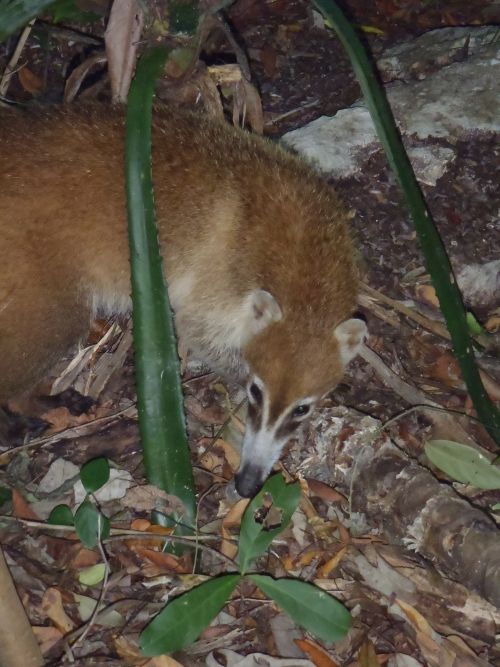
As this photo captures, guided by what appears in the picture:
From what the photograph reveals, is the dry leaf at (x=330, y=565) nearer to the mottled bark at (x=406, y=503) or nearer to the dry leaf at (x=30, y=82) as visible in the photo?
the mottled bark at (x=406, y=503)

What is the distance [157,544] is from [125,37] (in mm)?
2782

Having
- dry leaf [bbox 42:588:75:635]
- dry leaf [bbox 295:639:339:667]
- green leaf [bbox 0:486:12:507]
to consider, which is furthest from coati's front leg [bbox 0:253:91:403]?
dry leaf [bbox 295:639:339:667]

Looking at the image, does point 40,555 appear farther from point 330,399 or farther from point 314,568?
point 330,399

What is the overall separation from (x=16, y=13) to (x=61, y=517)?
246 centimetres

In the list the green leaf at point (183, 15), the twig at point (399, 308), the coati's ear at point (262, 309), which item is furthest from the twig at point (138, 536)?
the green leaf at point (183, 15)

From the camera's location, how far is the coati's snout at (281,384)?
4.15 m

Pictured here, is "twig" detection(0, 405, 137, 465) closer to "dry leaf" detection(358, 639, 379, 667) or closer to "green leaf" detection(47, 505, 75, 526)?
"green leaf" detection(47, 505, 75, 526)

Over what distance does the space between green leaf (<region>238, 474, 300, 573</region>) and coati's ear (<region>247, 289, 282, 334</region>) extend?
0.83 meters

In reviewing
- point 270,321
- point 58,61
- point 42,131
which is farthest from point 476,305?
point 58,61

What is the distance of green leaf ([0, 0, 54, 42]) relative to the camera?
367cm

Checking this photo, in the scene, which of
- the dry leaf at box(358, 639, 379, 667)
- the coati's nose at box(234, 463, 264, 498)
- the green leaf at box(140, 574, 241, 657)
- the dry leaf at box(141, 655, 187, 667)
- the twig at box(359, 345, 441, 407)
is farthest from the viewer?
the twig at box(359, 345, 441, 407)

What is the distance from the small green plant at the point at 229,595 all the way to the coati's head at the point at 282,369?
2.21 feet

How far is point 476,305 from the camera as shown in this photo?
5570 mm

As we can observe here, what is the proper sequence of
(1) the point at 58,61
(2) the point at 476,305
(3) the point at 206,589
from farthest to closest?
(1) the point at 58,61, (2) the point at 476,305, (3) the point at 206,589
